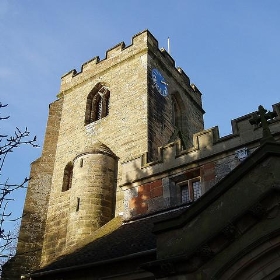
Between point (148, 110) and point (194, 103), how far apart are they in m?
6.57

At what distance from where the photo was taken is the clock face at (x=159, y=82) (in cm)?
2005

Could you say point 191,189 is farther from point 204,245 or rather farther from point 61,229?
point 61,229

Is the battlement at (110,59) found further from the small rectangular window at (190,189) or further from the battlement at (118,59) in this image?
the small rectangular window at (190,189)

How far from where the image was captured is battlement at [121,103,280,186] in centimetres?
1119

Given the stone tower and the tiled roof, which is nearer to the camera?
the tiled roof

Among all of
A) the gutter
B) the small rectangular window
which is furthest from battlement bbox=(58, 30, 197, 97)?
the gutter

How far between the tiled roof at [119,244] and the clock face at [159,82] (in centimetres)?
952

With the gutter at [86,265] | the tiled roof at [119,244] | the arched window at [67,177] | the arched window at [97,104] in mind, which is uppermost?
the arched window at [97,104]

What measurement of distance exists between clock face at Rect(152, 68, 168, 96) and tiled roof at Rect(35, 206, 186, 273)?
952 cm

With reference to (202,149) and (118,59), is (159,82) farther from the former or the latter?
(202,149)

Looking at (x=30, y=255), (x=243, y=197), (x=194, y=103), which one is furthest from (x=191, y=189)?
(x=194, y=103)

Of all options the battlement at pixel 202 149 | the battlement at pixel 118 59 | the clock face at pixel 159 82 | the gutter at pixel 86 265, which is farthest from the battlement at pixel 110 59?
the gutter at pixel 86 265

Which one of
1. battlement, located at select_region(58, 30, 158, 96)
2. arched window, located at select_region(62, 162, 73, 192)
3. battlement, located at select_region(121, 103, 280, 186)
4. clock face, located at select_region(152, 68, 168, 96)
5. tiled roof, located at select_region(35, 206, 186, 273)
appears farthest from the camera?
battlement, located at select_region(58, 30, 158, 96)

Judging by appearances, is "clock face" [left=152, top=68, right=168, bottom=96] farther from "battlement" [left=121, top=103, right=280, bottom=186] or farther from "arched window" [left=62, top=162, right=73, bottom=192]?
"battlement" [left=121, top=103, right=280, bottom=186]
